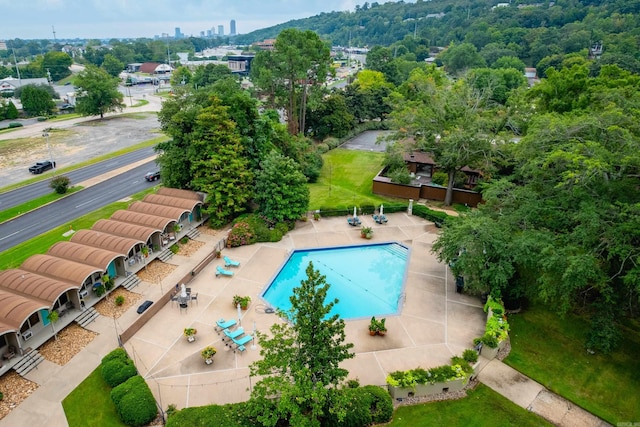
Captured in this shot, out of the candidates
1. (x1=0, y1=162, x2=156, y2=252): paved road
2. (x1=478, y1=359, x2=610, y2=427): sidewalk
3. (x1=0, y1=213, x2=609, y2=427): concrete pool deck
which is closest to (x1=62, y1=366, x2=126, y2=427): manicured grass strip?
(x1=0, y1=213, x2=609, y2=427): concrete pool deck

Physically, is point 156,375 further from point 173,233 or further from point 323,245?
point 323,245

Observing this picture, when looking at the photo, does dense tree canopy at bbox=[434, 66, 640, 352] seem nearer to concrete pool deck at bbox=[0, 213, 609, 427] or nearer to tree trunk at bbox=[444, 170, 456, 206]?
concrete pool deck at bbox=[0, 213, 609, 427]

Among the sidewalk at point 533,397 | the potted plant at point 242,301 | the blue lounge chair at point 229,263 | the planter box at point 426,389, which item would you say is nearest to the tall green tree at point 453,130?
the sidewalk at point 533,397

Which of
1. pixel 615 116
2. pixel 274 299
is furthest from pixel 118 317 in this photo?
pixel 615 116

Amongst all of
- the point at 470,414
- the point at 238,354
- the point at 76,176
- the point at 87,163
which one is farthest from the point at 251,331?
the point at 87,163

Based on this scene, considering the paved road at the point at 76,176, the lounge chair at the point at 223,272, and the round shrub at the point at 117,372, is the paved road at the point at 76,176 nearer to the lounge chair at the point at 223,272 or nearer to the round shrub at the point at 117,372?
the lounge chair at the point at 223,272
